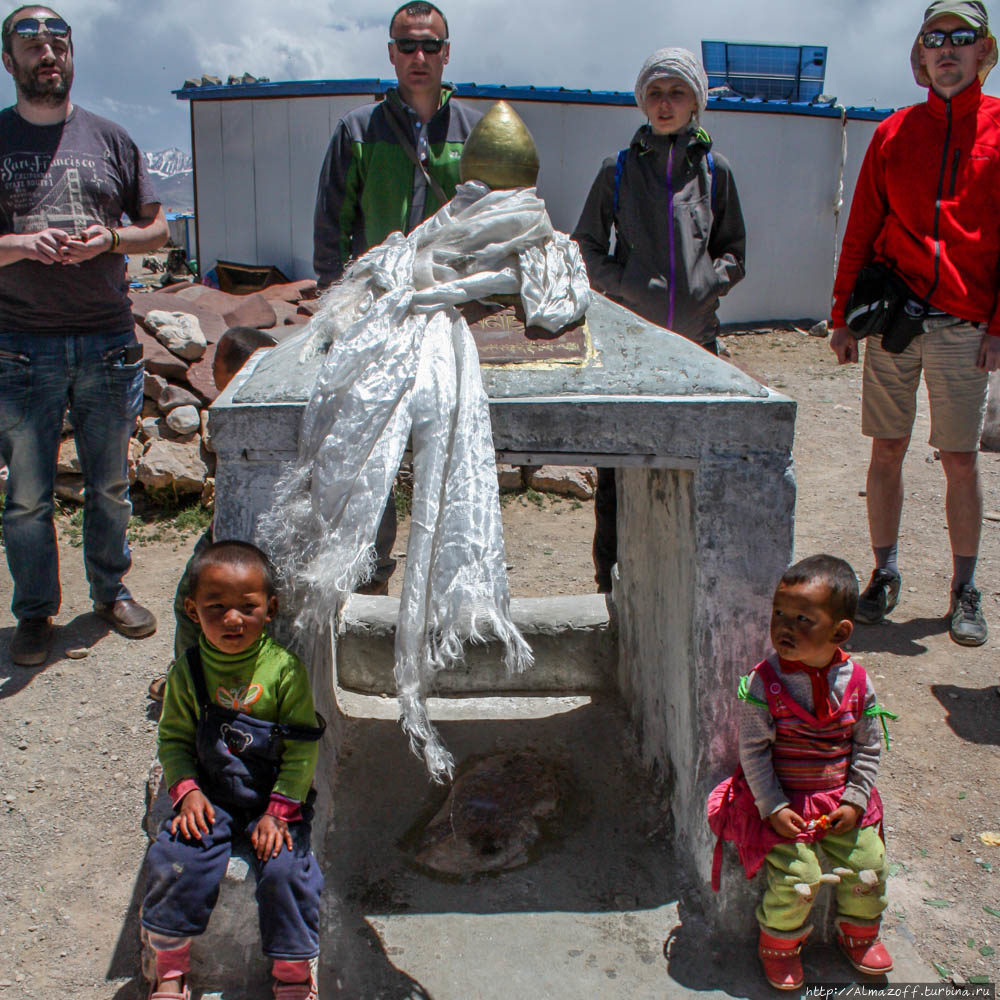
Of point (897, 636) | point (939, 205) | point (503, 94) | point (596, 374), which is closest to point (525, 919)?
point (596, 374)

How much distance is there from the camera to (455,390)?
2293mm

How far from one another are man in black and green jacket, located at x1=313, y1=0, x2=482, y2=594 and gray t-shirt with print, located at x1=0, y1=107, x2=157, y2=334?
81 cm

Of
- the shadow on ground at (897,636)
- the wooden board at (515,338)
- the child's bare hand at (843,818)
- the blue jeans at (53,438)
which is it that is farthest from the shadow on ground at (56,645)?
the shadow on ground at (897,636)

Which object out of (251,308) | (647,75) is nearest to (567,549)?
(647,75)

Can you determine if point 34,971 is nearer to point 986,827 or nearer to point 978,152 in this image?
point 986,827

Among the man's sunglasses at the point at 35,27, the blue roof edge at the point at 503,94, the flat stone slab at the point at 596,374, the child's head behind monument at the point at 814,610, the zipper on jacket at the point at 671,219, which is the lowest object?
the child's head behind monument at the point at 814,610

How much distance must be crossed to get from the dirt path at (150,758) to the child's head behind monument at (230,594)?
95 centimetres

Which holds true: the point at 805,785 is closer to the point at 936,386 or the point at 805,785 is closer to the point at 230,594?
the point at 230,594

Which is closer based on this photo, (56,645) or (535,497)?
(56,645)

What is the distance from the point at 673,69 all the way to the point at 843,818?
243cm

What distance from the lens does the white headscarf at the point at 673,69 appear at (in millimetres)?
3309

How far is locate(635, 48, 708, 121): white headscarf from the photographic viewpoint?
3309mm

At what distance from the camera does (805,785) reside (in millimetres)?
2227

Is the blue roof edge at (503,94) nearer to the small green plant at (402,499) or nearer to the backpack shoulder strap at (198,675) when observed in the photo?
the small green plant at (402,499)
